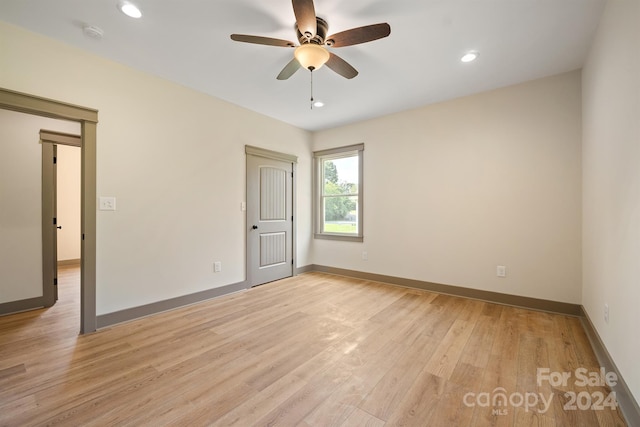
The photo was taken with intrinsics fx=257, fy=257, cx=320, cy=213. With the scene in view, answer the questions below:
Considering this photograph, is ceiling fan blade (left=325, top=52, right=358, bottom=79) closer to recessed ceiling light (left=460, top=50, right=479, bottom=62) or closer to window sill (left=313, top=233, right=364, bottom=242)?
recessed ceiling light (left=460, top=50, right=479, bottom=62)

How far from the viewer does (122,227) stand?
8.97 feet

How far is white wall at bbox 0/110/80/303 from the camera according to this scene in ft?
9.85

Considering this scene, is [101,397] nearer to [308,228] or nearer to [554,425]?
[554,425]

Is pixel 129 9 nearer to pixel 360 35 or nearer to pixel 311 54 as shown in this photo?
pixel 311 54

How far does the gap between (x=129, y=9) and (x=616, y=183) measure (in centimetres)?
376

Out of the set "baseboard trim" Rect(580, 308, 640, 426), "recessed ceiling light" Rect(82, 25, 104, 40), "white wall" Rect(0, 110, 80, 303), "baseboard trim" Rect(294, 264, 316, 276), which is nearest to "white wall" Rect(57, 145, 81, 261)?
"white wall" Rect(0, 110, 80, 303)

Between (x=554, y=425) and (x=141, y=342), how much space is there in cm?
306

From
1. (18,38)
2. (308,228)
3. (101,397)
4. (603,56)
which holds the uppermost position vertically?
(18,38)

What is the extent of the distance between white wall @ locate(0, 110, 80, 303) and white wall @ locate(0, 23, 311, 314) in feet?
4.41

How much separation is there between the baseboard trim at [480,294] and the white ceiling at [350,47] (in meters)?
2.63

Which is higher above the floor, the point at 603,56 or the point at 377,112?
the point at 377,112

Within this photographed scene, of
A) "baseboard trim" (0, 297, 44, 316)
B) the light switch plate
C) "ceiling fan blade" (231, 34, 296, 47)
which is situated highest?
"ceiling fan blade" (231, 34, 296, 47)

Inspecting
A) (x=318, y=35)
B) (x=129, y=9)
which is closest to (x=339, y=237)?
(x=318, y=35)

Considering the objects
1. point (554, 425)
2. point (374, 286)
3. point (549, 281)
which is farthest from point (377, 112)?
point (554, 425)
